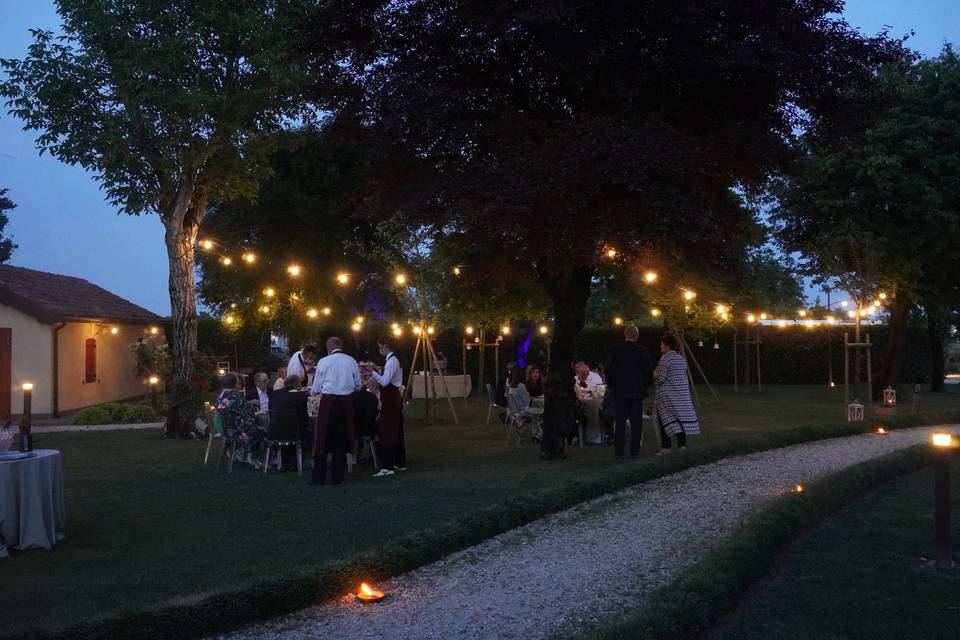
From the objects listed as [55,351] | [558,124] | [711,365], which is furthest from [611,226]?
[711,365]

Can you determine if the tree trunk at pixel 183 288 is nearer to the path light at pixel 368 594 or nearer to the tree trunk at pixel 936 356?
the path light at pixel 368 594

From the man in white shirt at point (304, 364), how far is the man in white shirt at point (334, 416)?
2.84m

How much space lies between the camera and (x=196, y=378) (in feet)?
56.7

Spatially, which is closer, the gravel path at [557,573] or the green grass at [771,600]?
the green grass at [771,600]

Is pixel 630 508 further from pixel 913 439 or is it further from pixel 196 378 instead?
pixel 196 378

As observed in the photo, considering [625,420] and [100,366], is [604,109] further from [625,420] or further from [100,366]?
[100,366]

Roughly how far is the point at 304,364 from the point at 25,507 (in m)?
6.77

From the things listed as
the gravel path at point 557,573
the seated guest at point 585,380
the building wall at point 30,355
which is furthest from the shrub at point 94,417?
the gravel path at point 557,573

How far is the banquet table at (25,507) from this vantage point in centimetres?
702

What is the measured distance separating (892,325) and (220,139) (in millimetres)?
17408

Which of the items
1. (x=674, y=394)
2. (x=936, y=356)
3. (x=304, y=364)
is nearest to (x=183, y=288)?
(x=304, y=364)

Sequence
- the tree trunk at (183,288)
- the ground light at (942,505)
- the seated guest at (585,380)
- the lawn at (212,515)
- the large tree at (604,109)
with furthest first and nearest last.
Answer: the tree trunk at (183,288) → the seated guest at (585,380) → the large tree at (604,109) → the ground light at (942,505) → the lawn at (212,515)

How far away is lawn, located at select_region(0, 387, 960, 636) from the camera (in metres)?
5.81

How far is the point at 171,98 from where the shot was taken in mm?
15680
